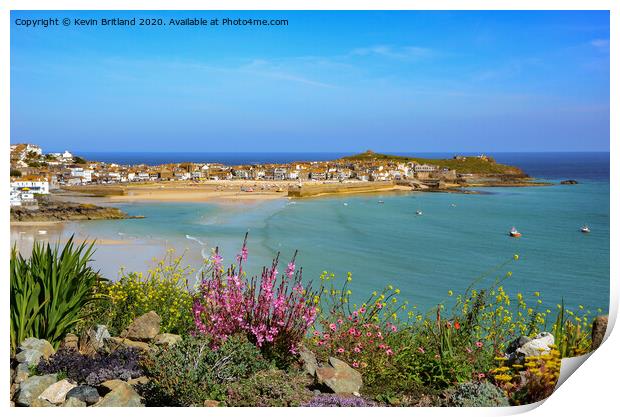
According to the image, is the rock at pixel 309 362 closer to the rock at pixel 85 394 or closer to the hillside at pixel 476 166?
the rock at pixel 85 394

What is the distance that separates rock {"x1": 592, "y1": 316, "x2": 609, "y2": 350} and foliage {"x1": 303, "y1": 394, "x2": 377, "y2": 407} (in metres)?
2.02

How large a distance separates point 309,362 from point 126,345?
1281 mm

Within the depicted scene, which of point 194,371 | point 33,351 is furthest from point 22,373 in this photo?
point 194,371

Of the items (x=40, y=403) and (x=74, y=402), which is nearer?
(x=74, y=402)

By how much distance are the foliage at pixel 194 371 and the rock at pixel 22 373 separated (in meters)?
0.85

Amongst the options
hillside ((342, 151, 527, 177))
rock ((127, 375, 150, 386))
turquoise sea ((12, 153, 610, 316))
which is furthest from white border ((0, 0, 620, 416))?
hillside ((342, 151, 527, 177))

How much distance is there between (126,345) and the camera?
4.23m

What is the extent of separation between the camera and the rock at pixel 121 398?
355 centimetres

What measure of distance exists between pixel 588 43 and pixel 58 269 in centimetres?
526

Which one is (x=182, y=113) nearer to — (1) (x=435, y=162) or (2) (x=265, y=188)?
(2) (x=265, y=188)

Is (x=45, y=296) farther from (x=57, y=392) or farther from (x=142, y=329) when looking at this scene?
(x=57, y=392)

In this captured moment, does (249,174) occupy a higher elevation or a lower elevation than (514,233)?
higher

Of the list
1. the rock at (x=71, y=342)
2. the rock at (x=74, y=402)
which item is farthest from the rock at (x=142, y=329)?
the rock at (x=74, y=402)
